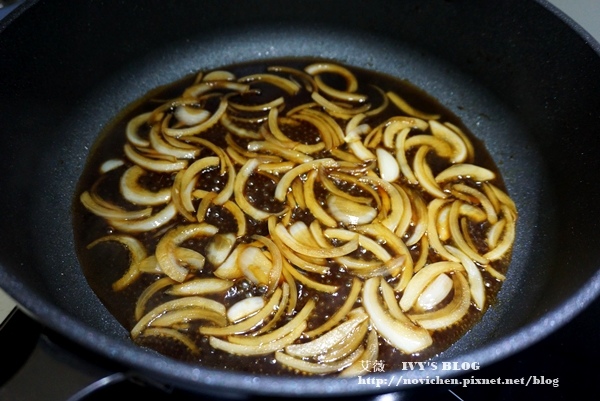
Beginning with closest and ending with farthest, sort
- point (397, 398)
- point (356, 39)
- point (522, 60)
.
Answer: point (397, 398) < point (522, 60) < point (356, 39)

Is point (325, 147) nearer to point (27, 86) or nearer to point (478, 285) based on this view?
point (478, 285)

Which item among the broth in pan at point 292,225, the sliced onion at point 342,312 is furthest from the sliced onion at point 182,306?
the sliced onion at point 342,312

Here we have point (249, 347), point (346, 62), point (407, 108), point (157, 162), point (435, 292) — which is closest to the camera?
point (249, 347)

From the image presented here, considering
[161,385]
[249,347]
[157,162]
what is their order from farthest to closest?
[157,162], [249,347], [161,385]

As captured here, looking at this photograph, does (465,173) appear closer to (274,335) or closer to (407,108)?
(407,108)

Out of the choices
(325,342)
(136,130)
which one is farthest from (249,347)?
(136,130)

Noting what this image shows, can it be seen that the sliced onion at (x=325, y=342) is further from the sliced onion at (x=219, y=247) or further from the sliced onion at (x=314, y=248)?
the sliced onion at (x=219, y=247)

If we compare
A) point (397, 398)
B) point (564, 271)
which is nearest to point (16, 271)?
point (397, 398)
